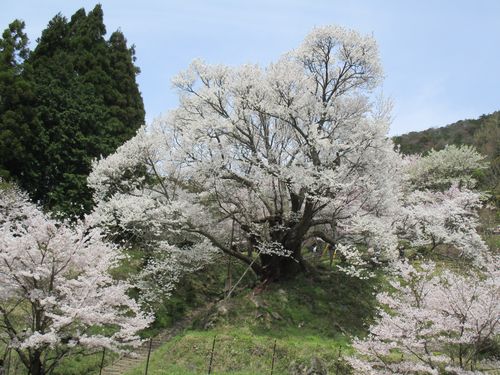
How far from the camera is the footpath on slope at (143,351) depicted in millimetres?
13523

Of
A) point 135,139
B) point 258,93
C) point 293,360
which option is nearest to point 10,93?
point 135,139

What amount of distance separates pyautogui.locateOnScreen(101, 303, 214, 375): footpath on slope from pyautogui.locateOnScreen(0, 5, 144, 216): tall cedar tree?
7.29 meters

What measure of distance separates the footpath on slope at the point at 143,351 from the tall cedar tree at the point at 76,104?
7.29 m

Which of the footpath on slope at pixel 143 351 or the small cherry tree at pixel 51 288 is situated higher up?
Answer: the small cherry tree at pixel 51 288

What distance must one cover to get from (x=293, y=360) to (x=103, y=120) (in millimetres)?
17473

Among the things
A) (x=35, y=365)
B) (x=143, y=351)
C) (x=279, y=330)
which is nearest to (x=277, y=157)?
(x=279, y=330)

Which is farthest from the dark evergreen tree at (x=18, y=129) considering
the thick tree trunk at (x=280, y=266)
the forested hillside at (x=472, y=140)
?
the forested hillside at (x=472, y=140)

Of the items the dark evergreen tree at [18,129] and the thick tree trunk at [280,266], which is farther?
the dark evergreen tree at [18,129]

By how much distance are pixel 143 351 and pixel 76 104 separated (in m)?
14.2

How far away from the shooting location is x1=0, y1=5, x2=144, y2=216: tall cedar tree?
73.4 feet

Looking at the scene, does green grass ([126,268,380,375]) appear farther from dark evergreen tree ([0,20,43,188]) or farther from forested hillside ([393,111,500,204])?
forested hillside ([393,111,500,204])

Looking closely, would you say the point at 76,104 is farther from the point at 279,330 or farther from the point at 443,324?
the point at 443,324

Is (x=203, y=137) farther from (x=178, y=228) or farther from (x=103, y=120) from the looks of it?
(x=103, y=120)

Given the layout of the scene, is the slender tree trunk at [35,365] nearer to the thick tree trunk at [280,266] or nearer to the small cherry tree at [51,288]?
the small cherry tree at [51,288]
